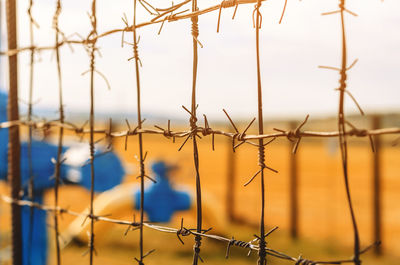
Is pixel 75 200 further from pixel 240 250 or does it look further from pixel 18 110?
pixel 18 110

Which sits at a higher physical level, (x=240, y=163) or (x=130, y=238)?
(x=130, y=238)

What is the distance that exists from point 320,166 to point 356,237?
808 inches

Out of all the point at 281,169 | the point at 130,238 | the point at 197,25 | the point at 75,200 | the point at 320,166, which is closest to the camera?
the point at 197,25

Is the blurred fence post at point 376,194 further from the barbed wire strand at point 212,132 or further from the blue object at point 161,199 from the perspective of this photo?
the barbed wire strand at point 212,132

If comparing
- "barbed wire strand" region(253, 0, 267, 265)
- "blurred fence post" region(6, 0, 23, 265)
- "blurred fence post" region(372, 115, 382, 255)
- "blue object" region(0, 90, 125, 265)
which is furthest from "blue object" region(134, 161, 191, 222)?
"barbed wire strand" region(253, 0, 267, 265)

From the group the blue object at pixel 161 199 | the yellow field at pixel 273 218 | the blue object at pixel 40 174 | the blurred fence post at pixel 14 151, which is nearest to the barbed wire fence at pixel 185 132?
the blurred fence post at pixel 14 151

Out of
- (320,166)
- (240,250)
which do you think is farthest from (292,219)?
(320,166)

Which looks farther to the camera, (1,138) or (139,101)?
(1,138)

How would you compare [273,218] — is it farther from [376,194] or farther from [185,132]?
[185,132]

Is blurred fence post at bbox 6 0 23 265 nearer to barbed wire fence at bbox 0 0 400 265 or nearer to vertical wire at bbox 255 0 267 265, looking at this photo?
barbed wire fence at bbox 0 0 400 265

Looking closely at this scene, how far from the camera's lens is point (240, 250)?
500 cm

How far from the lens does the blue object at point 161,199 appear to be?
15.6 feet

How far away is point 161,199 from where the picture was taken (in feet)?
15.7

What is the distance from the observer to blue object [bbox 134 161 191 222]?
15.6 ft
